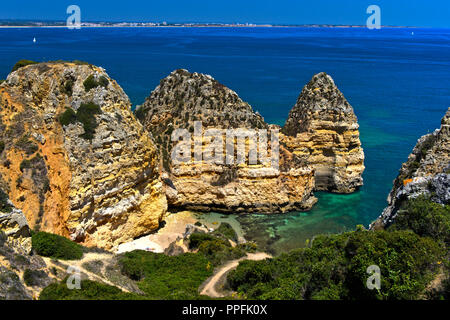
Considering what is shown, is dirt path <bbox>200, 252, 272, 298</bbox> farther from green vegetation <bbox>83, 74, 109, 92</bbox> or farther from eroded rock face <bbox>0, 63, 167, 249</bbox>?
green vegetation <bbox>83, 74, 109, 92</bbox>

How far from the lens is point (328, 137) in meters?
39.7

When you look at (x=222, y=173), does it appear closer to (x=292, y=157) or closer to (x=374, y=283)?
(x=292, y=157)

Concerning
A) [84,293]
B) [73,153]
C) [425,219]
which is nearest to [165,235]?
[73,153]

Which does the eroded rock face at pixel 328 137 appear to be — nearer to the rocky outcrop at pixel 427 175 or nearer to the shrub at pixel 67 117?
the rocky outcrop at pixel 427 175

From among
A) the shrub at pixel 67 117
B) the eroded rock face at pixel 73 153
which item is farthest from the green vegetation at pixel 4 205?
the shrub at pixel 67 117

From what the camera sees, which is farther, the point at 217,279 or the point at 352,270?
the point at 217,279

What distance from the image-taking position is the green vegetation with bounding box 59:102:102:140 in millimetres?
26031

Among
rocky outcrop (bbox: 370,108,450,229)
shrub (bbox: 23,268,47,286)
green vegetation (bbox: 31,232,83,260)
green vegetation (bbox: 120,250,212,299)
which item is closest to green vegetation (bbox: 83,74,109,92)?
green vegetation (bbox: 31,232,83,260)

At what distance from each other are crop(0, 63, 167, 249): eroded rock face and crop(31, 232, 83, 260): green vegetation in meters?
2.57

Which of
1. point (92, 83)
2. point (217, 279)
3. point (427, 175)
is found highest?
point (92, 83)

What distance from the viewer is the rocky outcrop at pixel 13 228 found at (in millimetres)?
17719

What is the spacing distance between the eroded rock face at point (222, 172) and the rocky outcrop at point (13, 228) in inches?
633

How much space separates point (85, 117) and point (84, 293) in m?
13.0

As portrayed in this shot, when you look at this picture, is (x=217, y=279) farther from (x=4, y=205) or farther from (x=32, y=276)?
(x=4, y=205)
